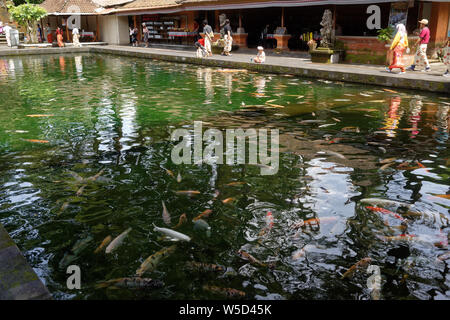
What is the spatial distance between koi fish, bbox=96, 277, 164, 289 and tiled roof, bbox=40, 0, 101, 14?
1331 inches

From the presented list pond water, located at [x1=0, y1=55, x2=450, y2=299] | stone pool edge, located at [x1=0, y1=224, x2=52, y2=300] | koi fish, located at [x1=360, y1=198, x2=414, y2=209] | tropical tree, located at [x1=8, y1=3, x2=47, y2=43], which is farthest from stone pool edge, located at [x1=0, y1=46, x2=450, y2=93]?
tropical tree, located at [x1=8, y1=3, x2=47, y2=43]

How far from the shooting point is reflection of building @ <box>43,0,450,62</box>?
15.6 metres

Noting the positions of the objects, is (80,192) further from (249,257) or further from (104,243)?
(249,257)

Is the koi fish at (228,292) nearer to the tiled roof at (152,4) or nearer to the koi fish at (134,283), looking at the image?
the koi fish at (134,283)

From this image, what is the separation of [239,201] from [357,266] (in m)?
1.63

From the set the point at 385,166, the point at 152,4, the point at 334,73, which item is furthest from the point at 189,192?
the point at 152,4

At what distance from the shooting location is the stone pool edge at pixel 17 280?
2.72 m

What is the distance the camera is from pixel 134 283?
129 inches

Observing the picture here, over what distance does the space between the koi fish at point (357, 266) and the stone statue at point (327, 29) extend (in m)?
14.4

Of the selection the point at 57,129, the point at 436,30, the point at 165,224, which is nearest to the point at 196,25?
the point at 436,30

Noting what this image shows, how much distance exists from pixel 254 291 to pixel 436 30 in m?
15.8

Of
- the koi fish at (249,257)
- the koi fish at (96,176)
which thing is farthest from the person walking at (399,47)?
the koi fish at (249,257)

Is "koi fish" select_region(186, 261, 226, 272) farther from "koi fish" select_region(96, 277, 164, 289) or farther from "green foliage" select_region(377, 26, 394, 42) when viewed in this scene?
"green foliage" select_region(377, 26, 394, 42)
